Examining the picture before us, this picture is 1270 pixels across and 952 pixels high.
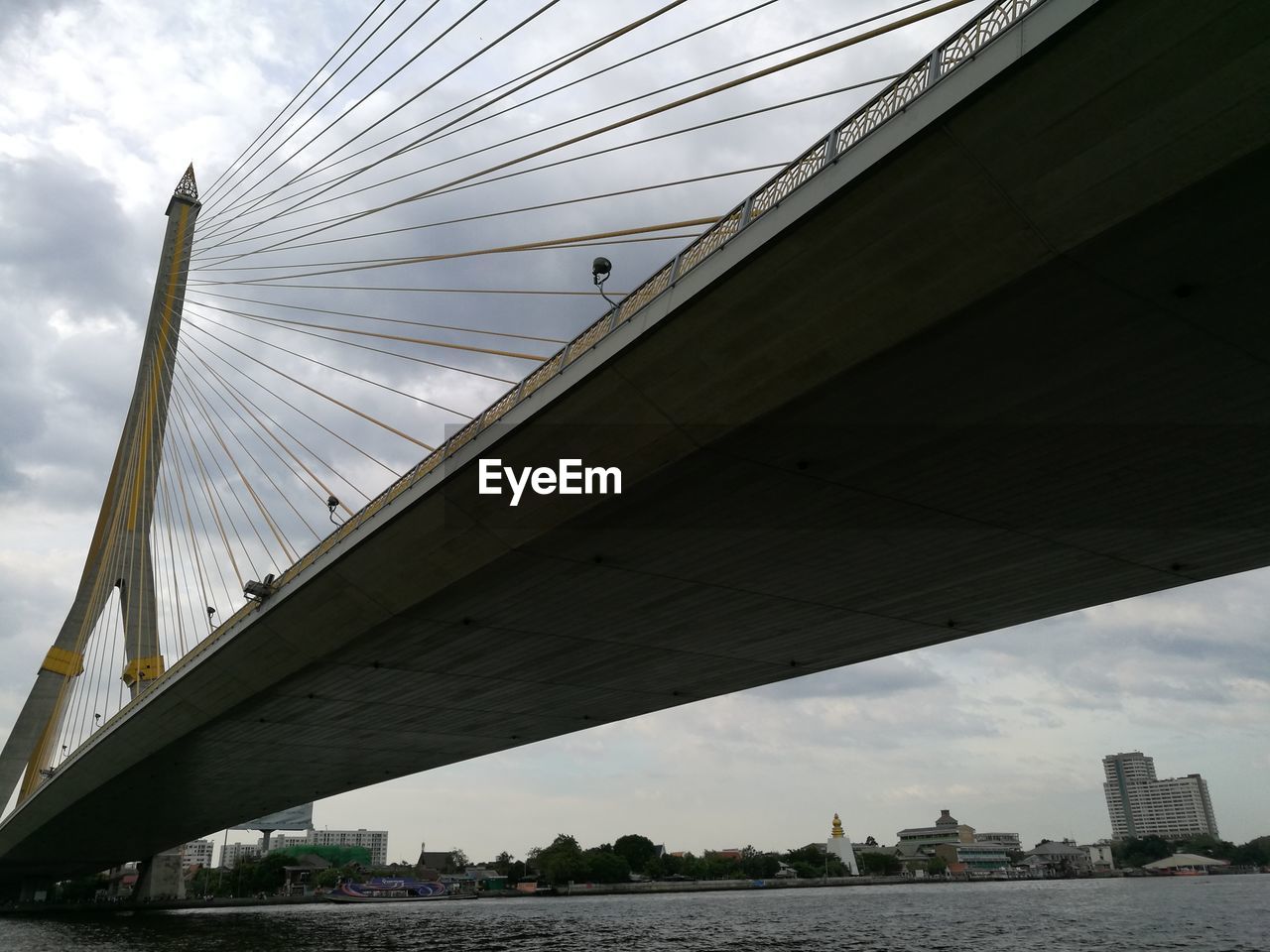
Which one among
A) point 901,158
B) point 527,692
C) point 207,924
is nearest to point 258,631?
point 527,692

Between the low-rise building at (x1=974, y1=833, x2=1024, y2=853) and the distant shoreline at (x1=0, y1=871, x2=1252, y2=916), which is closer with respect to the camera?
the distant shoreline at (x1=0, y1=871, x2=1252, y2=916)

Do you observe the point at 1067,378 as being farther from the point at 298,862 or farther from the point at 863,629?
the point at 298,862

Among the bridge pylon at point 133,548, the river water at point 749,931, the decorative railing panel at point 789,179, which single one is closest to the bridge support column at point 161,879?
the river water at point 749,931

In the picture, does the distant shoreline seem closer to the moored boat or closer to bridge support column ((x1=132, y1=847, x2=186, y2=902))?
bridge support column ((x1=132, y1=847, x2=186, y2=902))

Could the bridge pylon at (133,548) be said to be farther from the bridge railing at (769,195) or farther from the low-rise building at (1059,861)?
the low-rise building at (1059,861)

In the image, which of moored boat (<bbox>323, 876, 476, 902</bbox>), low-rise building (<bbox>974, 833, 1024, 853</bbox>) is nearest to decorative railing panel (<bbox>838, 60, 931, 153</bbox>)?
moored boat (<bbox>323, 876, 476, 902</bbox>)

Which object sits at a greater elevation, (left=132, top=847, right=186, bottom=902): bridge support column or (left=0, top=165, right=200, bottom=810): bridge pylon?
(left=0, top=165, right=200, bottom=810): bridge pylon

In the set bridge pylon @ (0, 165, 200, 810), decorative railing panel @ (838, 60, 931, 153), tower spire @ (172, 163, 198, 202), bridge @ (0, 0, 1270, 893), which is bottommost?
bridge @ (0, 0, 1270, 893)

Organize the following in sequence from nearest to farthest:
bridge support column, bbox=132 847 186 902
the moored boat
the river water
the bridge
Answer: the bridge < the river water < bridge support column, bbox=132 847 186 902 < the moored boat
